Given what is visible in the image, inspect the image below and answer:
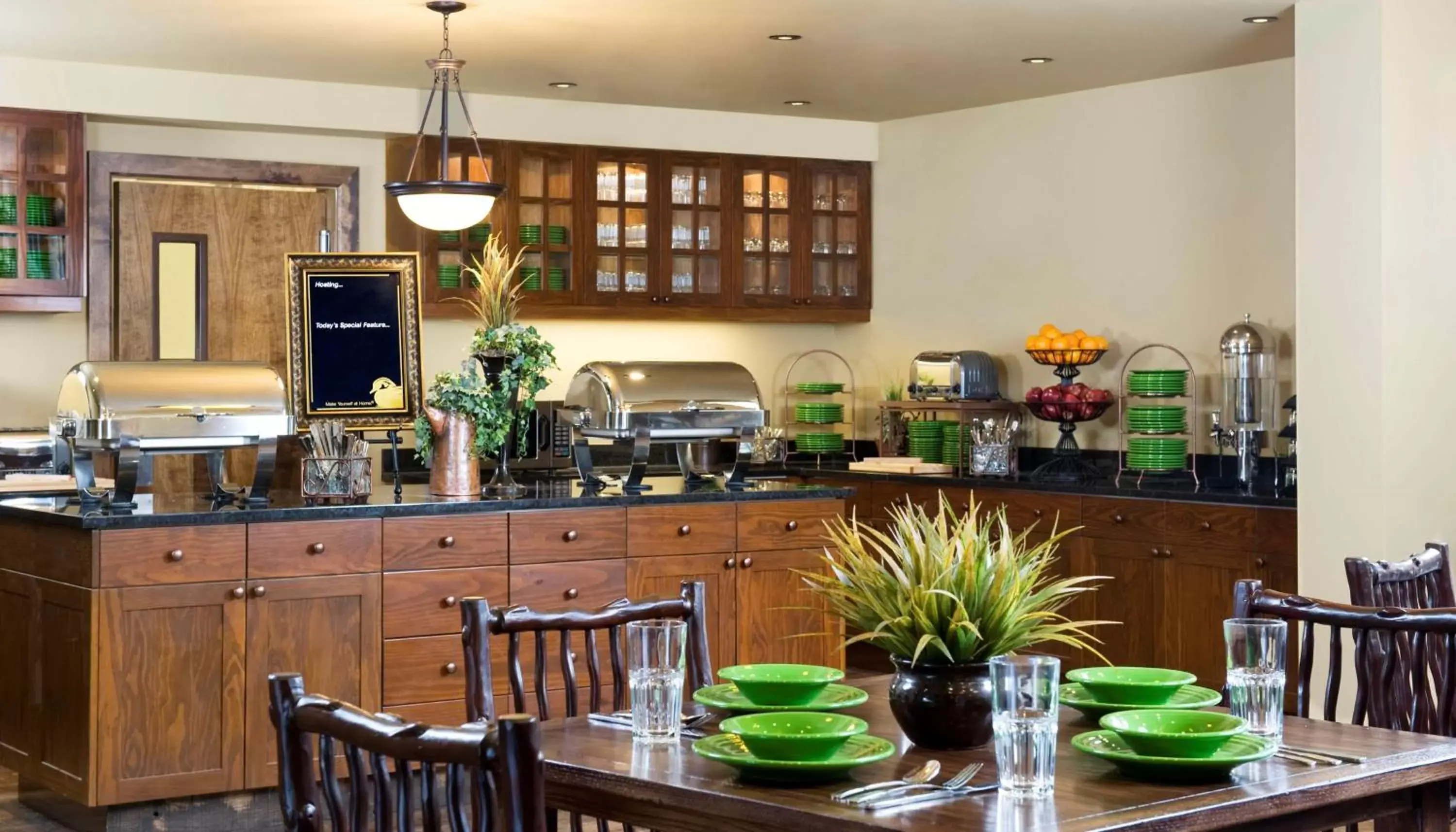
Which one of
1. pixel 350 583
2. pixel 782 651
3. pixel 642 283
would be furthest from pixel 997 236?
pixel 350 583

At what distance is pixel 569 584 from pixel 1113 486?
2.16 metres

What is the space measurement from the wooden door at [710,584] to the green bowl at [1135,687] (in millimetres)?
2539

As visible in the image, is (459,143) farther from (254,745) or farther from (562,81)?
(254,745)

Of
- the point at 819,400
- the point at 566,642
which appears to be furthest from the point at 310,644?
the point at 819,400

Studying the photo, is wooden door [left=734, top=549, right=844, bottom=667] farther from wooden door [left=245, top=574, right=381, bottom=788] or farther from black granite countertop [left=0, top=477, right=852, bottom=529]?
wooden door [left=245, top=574, right=381, bottom=788]

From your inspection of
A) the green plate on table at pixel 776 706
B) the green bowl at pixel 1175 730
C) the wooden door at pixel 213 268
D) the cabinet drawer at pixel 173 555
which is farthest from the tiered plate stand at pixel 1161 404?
the green bowl at pixel 1175 730

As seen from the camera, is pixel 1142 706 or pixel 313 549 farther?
pixel 313 549

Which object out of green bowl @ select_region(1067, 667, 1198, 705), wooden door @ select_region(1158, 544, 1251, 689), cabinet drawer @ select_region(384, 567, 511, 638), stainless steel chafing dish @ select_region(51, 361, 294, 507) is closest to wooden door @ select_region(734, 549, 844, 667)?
cabinet drawer @ select_region(384, 567, 511, 638)

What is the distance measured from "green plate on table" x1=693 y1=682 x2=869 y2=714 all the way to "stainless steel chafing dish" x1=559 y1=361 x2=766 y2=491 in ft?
8.36

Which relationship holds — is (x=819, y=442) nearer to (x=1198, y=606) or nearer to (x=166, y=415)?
(x=1198, y=606)

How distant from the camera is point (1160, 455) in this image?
6.30 m

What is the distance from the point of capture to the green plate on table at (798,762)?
6.67 feet

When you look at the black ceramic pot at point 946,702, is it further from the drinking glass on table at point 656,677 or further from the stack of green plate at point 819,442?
the stack of green plate at point 819,442

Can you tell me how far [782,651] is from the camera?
17.1 ft
